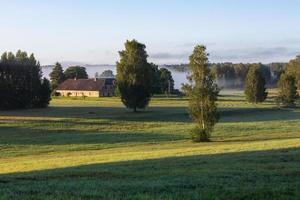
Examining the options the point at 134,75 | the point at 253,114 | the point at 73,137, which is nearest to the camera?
the point at 73,137

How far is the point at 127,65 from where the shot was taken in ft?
281

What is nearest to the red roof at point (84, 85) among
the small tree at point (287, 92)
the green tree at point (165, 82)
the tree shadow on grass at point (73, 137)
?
the green tree at point (165, 82)

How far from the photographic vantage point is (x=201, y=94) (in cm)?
4497

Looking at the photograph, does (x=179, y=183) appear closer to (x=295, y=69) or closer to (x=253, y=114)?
(x=253, y=114)

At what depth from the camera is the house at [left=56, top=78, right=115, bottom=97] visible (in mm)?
168375

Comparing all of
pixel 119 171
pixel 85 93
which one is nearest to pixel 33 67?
pixel 85 93

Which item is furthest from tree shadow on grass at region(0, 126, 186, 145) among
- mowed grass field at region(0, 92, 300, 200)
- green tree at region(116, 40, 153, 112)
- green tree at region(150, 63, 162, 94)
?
green tree at region(150, 63, 162, 94)

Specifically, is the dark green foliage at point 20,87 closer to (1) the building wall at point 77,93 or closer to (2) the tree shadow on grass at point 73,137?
(2) the tree shadow on grass at point 73,137

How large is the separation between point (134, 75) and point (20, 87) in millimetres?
31148

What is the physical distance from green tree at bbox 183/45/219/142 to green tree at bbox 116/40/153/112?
38.5 m

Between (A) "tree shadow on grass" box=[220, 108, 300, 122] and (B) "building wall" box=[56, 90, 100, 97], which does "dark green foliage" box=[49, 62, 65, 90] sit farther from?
(A) "tree shadow on grass" box=[220, 108, 300, 122]

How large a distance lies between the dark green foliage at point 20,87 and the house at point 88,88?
55739mm

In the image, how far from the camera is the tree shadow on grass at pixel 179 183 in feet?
41.2

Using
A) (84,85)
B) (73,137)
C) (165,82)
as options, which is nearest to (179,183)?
(73,137)
